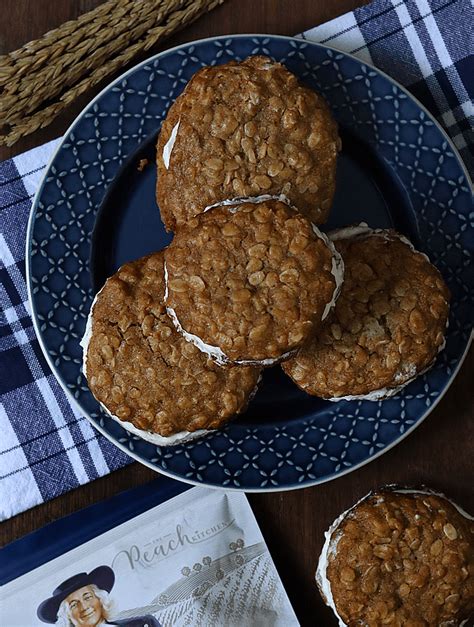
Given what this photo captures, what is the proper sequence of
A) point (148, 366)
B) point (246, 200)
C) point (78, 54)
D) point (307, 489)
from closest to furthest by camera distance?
point (246, 200)
point (148, 366)
point (78, 54)
point (307, 489)

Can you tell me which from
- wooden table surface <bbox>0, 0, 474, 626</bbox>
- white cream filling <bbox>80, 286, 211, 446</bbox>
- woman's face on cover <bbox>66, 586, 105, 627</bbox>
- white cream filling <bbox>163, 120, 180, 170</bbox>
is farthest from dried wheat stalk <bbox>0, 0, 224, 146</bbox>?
woman's face on cover <bbox>66, 586, 105, 627</bbox>

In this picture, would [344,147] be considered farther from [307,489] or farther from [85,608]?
[85,608]

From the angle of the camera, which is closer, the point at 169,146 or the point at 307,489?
the point at 169,146

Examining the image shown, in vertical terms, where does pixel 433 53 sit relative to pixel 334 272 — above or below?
above

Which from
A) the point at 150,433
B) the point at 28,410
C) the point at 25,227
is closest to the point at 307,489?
the point at 150,433

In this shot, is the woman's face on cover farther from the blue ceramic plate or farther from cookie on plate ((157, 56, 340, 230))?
cookie on plate ((157, 56, 340, 230))

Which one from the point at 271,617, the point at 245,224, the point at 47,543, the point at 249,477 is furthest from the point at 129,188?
the point at 271,617

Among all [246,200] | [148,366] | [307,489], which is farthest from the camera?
[307,489]

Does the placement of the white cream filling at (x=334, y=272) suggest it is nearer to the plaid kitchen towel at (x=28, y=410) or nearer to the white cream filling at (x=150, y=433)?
the white cream filling at (x=150, y=433)
